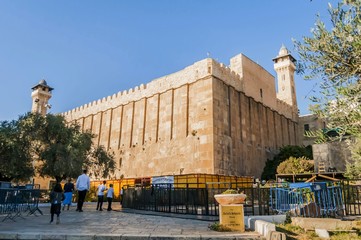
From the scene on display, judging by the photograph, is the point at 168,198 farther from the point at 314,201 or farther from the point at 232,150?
the point at 232,150

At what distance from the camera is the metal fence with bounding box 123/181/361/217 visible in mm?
8406

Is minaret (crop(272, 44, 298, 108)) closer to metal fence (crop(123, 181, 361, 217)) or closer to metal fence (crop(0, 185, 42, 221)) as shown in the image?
metal fence (crop(123, 181, 361, 217))

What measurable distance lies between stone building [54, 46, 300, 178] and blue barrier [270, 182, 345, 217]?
17.5m

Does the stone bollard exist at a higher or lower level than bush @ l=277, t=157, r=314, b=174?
lower

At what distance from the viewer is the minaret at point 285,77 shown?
1983 inches

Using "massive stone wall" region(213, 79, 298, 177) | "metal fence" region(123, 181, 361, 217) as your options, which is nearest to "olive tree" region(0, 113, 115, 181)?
"metal fence" region(123, 181, 361, 217)

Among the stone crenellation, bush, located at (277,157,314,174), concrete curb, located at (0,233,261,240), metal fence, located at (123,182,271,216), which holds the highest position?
the stone crenellation

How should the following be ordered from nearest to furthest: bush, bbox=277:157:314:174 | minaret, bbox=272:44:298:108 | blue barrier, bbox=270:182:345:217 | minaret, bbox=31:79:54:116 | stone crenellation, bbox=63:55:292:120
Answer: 1. blue barrier, bbox=270:182:345:217
2. bush, bbox=277:157:314:174
3. stone crenellation, bbox=63:55:292:120
4. minaret, bbox=272:44:298:108
5. minaret, bbox=31:79:54:116

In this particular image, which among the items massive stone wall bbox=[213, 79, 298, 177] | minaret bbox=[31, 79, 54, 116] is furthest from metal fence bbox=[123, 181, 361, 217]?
minaret bbox=[31, 79, 54, 116]

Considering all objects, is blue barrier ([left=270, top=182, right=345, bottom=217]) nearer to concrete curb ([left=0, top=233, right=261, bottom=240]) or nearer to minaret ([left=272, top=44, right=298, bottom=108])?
concrete curb ([left=0, top=233, right=261, bottom=240])

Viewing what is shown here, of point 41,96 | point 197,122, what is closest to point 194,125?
point 197,122

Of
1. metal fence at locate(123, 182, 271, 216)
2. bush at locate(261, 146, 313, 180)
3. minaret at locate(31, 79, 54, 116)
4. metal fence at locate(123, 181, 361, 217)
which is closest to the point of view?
metal fence at locate(123, 181, 361, 217)

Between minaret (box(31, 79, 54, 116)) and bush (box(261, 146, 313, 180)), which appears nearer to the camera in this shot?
bush (box(261, 146, 313, 180))

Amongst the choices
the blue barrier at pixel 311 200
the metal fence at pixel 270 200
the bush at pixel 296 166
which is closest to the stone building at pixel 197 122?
the bush at pixel 296 166
